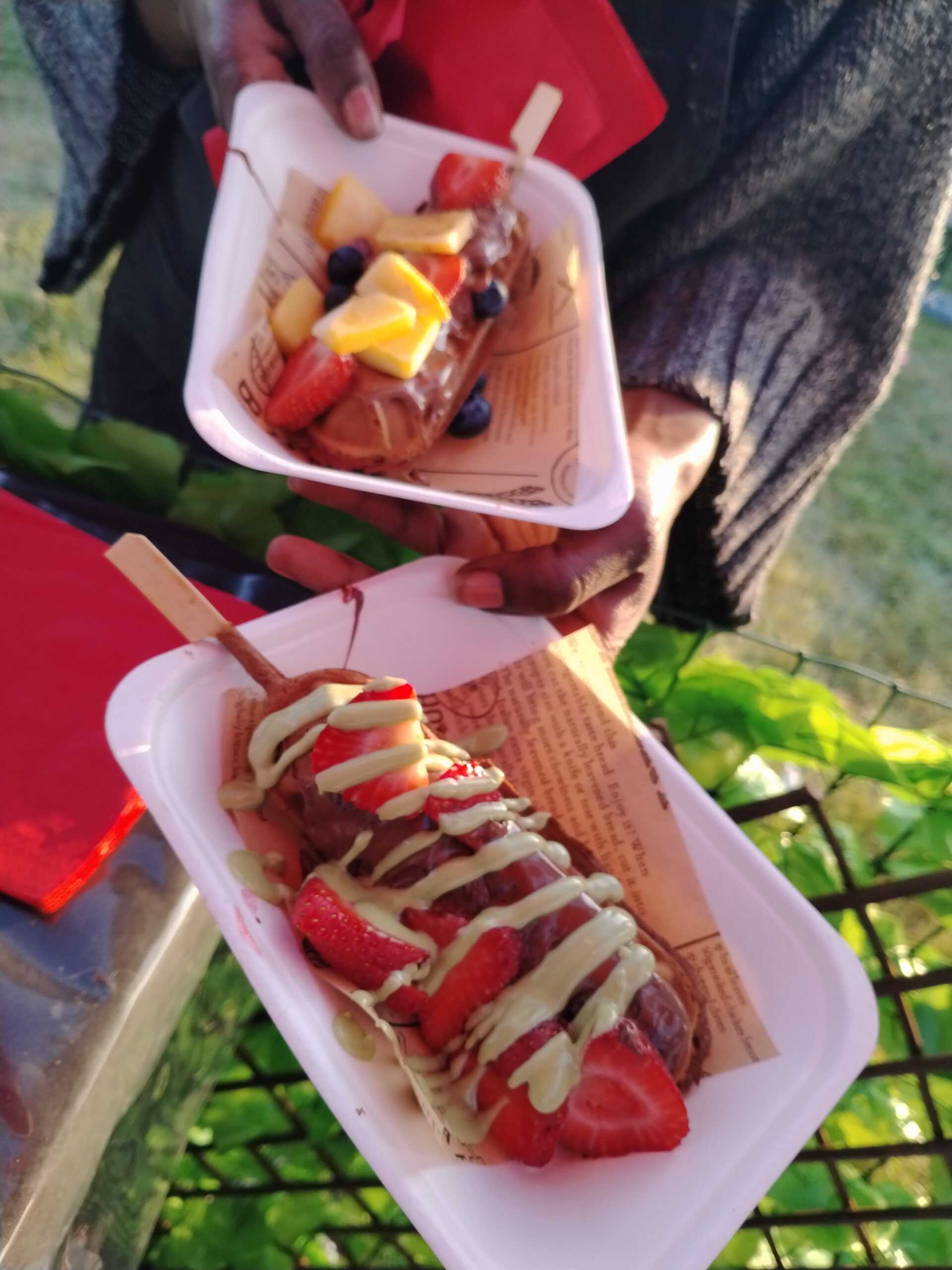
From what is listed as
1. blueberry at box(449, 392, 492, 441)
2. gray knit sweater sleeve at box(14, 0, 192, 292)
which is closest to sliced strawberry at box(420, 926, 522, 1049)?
blueberry at box(449, 392, 492, 441)

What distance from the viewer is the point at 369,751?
1162 mm

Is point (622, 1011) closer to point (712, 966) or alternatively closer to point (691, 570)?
point (712, 966)

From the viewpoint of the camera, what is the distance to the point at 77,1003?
100 centimetres

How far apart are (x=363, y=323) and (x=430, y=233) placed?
320 millimetres

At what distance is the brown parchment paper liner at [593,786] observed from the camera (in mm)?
1176

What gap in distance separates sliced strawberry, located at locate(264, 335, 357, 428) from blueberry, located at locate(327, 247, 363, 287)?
183 millimetres

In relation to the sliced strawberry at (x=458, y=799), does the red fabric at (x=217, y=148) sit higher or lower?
higher

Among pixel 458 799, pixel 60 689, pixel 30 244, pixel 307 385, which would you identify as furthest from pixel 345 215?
pixel 30 244

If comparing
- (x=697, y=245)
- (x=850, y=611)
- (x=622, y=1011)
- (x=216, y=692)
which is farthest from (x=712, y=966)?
(x=850, y=611)

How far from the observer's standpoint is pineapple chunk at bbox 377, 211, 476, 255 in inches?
68.5

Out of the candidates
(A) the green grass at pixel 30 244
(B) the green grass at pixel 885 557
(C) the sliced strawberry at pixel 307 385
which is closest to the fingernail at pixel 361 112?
(C) the sliced strawberry at pixel 307 385

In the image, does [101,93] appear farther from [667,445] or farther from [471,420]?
[667,445]

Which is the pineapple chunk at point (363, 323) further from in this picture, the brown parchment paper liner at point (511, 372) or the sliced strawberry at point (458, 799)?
the sliced strawberry at point (458, 799)

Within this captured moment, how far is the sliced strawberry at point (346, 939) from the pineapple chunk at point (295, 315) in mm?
1000
